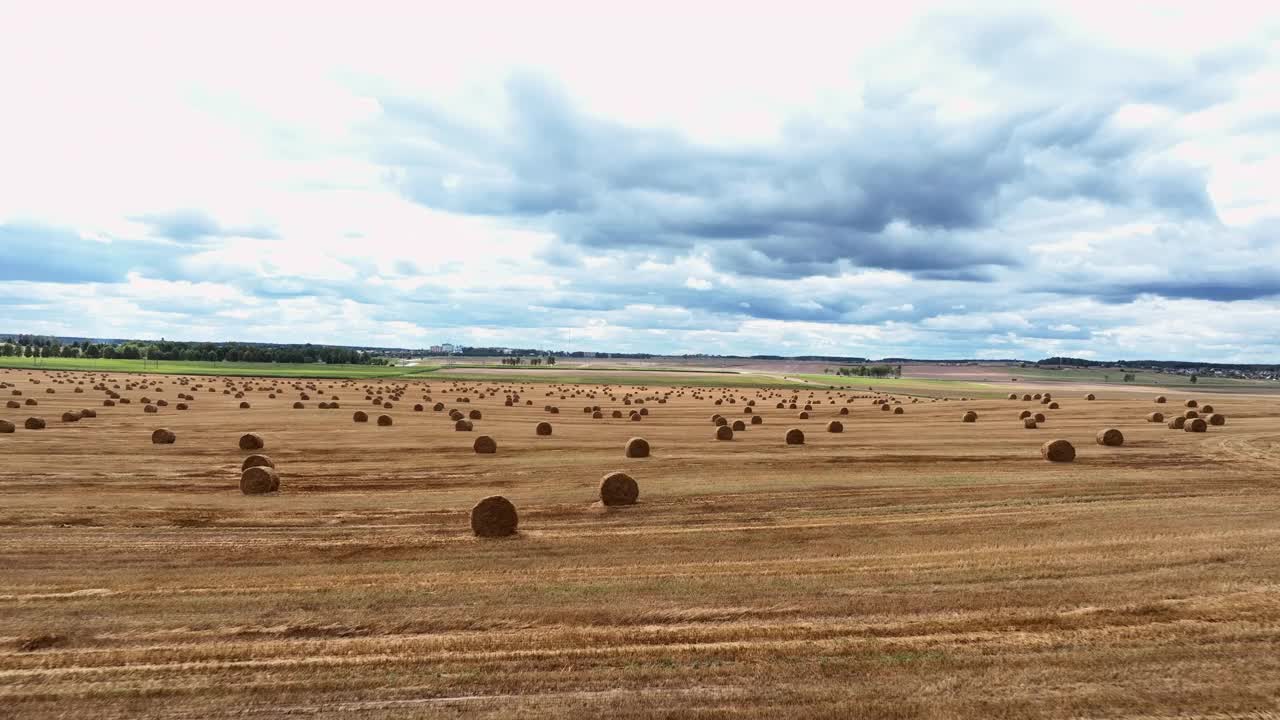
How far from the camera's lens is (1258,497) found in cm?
2119

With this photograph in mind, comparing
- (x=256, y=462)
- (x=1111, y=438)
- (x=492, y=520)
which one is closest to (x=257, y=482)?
(x=256, y=462)

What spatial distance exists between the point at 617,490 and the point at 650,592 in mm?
7979

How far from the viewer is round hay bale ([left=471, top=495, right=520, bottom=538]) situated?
17609mm

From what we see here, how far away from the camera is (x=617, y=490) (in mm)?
21266

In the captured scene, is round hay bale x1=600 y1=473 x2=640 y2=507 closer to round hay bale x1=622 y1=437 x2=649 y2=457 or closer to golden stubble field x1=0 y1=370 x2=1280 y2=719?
golden stubble field x1=0 y1=370 x2=1280 y2=719

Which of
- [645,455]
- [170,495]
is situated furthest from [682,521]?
[170,495]

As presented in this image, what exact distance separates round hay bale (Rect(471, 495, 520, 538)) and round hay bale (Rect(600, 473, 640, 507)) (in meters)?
3.98

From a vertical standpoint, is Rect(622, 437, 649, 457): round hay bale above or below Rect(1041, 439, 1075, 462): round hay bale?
below

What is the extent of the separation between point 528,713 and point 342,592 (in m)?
5.74

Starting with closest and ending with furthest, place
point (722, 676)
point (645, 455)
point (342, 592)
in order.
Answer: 1. point (722, 676)
2. point (342, 592)
3. point (645, 455)

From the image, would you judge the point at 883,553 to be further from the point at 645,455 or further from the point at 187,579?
the point at 645,455

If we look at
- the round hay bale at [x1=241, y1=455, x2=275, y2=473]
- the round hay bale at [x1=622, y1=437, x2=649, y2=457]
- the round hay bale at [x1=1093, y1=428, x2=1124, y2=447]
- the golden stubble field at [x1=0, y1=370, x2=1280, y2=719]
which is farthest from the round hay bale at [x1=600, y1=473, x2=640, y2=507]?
the round hay bale at [x1=1093, y1=428, x2=1124, y2=447]

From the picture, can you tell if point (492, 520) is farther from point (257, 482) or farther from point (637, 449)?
point (637, 449)

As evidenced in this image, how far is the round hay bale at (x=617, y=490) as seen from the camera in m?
21.2
